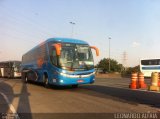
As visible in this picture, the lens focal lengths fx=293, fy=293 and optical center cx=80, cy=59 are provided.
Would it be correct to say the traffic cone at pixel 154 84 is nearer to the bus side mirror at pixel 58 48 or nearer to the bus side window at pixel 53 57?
the bus side mirror at pixel 58 48

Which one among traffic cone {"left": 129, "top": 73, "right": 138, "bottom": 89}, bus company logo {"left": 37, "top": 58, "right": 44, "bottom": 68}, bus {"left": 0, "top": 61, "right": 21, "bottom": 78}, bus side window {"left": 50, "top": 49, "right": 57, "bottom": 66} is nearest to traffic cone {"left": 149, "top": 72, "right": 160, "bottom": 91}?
traffic cone {"left": 129, "top": 73, "right": 138, "bottom": 89}

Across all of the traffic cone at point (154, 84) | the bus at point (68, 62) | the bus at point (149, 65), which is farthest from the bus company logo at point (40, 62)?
the bus at point (149, 65)

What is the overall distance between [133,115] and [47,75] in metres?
12.1

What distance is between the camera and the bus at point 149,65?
44250 mm

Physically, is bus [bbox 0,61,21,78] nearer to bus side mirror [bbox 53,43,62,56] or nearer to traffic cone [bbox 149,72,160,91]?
bus side mirror [bbox 53,43,62,56]

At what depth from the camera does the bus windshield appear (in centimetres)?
1857

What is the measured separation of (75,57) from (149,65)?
1138 inches

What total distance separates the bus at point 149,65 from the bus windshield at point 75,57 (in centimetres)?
2678

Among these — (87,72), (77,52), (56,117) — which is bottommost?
(56,117)

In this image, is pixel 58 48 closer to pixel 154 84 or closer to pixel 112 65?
pixel 154 84

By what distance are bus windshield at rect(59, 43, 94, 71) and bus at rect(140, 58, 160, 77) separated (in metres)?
26.8

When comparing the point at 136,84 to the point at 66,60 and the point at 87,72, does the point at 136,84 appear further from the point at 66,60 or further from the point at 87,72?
the point at 66,60

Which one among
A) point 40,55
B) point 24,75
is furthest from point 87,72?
point 24,75

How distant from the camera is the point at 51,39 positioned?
66.3 ft
